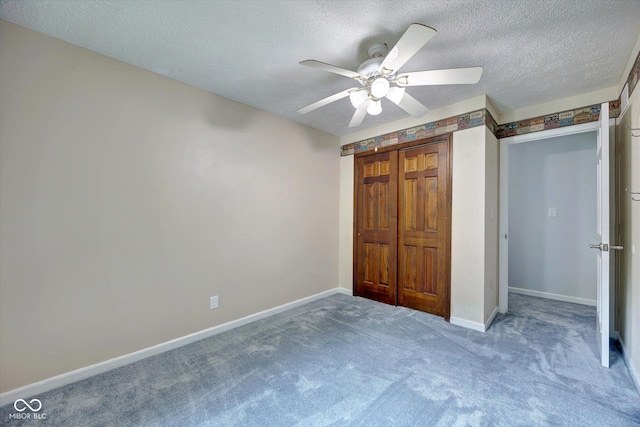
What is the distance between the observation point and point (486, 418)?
5.06ft

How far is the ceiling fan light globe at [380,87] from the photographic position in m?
1.69

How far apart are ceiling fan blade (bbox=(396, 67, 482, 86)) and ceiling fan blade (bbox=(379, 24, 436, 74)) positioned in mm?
131

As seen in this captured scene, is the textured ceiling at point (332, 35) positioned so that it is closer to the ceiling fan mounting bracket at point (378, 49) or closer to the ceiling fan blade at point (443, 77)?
the ceiling fan mounting bracket at point (378, 49)

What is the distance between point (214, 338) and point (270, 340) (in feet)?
1.83

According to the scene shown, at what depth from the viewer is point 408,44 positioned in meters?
1.44

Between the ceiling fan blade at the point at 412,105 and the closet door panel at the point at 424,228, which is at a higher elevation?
the ceiling fan blade at the point at 412,105

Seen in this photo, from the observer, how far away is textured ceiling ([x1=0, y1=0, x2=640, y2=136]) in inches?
61.6

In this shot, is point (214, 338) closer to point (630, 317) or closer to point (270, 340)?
point (270, 340)

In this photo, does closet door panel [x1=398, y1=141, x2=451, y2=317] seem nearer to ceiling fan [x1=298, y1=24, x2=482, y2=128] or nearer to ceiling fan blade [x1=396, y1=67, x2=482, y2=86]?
ceiling fan [x1=298, y1=24, x2=482, y2=128]

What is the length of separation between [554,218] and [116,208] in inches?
207

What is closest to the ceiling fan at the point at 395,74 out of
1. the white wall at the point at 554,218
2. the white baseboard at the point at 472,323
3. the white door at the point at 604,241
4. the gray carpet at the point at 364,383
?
the white door at the point at 604,241

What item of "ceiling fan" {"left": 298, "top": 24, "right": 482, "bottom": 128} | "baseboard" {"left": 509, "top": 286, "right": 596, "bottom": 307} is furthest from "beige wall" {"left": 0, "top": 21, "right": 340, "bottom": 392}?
"baseboard" {"left": 509, "top": 286, "right": 596, "bottom": 307}

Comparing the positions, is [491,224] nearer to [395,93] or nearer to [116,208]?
[395,93]

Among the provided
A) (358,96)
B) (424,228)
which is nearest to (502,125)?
(424,228)
